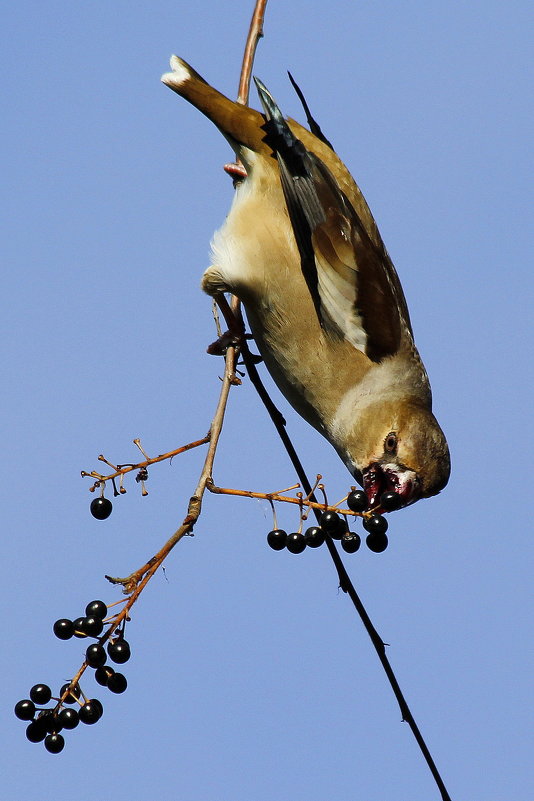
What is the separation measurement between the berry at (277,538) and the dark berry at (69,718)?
102cm

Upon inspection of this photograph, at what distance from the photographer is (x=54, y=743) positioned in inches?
132

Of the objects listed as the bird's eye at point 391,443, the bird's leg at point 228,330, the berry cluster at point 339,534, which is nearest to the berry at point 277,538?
the berry cluster at point 339,534

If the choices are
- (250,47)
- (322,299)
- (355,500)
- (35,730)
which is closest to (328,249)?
(322,299)

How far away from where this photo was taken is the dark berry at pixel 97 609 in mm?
3385

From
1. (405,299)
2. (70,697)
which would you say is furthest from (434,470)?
(70,697)

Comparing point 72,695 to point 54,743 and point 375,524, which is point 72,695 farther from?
point 375,524

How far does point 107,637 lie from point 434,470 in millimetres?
2823

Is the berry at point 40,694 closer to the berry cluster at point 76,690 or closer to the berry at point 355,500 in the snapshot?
the berry cluster at point 76,690

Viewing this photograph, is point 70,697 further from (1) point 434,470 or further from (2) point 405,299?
(2) point 405,299

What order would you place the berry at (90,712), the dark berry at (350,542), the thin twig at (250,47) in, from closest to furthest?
the berry at (90,712) < the dark berry at (350,542) < the thin twig at (250,47)

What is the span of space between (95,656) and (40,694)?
29cm

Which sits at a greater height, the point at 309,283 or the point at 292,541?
the point at 309,283

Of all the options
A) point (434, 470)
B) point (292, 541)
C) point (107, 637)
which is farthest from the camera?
point (434, 470)

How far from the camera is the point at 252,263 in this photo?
225 inches
